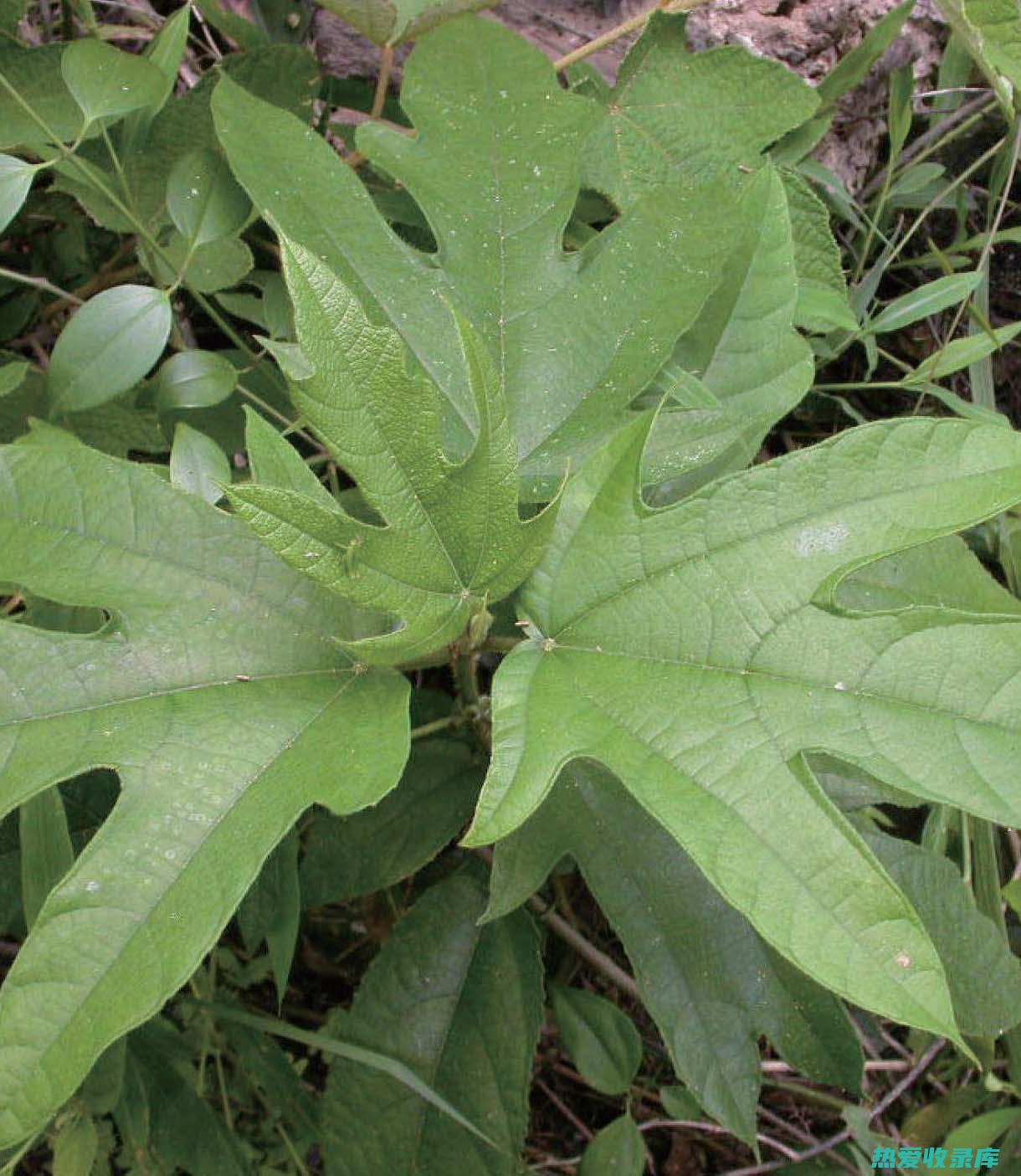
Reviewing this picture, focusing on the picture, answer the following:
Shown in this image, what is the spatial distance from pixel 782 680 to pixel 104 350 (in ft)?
2.71

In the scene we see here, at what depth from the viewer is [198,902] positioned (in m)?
0.84

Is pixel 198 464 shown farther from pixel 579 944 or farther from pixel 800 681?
pixel 579 944

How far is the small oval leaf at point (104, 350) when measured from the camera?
1219mm

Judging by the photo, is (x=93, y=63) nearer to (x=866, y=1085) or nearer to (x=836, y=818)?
(x=836, y=818)

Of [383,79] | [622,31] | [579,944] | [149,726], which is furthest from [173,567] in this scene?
[622,31]

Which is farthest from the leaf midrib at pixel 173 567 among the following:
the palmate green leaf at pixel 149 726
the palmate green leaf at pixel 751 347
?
the palmate green leaf at pixel 751 347

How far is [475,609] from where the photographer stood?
989 millimetres

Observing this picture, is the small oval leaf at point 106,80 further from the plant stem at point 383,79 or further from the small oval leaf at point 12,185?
the plant stem at point 383,79

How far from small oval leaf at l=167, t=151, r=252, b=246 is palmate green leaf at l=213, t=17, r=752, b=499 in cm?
14

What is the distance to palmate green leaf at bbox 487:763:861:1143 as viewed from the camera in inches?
46.1

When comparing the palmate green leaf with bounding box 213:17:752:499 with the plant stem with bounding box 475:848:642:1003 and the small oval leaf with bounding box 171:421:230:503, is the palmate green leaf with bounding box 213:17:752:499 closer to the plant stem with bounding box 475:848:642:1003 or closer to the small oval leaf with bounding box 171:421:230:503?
the small oval leaf with bounding box 171:421:230:503

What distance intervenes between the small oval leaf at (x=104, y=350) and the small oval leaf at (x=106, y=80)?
22 cm

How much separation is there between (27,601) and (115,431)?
0.28 metres

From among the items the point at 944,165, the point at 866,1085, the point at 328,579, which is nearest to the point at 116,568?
the point at 328,579
